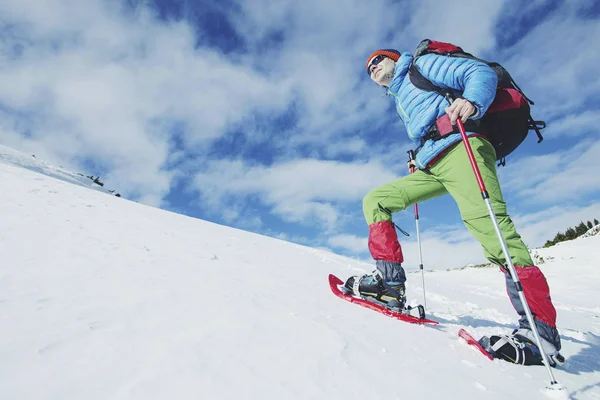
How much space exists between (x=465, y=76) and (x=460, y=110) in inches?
13.4

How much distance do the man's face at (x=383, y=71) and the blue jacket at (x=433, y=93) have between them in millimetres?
236

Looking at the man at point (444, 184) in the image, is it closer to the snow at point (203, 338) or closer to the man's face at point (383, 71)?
the man's face at point (383, 71)

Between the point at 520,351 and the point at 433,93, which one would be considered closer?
the point at 520,351

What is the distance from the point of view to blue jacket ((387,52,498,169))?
2.56 metres

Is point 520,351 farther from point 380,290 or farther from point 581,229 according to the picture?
point 581,229

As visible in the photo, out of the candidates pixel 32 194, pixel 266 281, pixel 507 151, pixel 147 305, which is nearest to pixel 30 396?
pixel 147 305

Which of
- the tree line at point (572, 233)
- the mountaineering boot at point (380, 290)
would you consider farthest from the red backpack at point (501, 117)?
the tree line at point (572, 233)

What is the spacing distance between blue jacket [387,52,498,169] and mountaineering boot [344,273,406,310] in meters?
1.25

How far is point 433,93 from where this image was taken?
2990 millimetres

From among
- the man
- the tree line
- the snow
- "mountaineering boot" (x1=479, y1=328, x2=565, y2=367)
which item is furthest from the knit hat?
the tree line

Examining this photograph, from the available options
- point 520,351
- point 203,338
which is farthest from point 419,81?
point 203,338

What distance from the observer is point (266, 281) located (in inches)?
137

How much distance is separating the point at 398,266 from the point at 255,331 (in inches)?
70.0

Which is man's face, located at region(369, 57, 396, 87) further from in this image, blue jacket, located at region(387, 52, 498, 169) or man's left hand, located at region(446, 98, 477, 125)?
man's left hand, located at region(446, 98, 477, 125)
